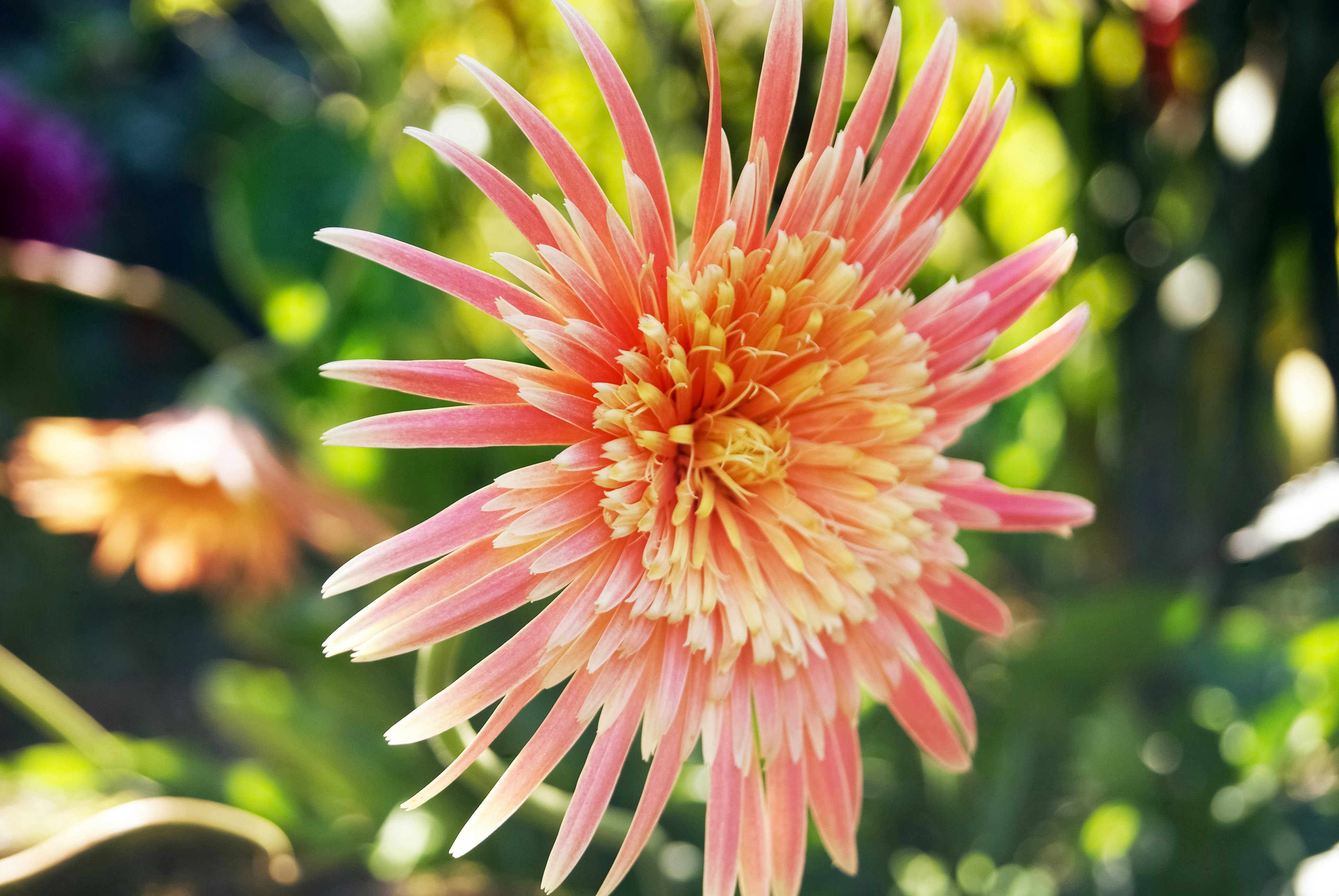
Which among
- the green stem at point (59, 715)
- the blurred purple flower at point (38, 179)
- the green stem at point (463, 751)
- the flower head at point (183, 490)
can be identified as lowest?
the green stem at point (463, 751)

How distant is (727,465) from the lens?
10.1 inches

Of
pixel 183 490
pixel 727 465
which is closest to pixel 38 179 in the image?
pixel 183 490

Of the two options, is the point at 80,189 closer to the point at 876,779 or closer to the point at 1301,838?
the point at 876,779

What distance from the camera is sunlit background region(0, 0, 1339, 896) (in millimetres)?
433

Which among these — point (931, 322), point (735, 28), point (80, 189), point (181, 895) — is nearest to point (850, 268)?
point (931, 322)

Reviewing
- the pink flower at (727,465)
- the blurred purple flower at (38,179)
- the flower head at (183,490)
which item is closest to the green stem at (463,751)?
the pink flower at (727,465)

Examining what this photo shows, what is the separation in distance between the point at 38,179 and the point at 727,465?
65cm

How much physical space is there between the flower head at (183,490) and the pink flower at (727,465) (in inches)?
9.0

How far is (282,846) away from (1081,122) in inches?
23.5

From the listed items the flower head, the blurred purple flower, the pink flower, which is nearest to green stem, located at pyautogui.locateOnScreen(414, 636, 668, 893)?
the pink flower

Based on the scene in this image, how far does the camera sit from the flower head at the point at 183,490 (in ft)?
1.34

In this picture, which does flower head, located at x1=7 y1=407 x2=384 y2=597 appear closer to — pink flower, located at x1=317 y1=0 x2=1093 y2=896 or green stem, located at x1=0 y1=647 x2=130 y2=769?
green stem, located at x1=0 y1=647 x2=130 y2=769

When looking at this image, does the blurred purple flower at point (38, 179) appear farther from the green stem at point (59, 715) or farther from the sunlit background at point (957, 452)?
the green stem at point (59, 715)

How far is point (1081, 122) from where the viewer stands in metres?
0.54
